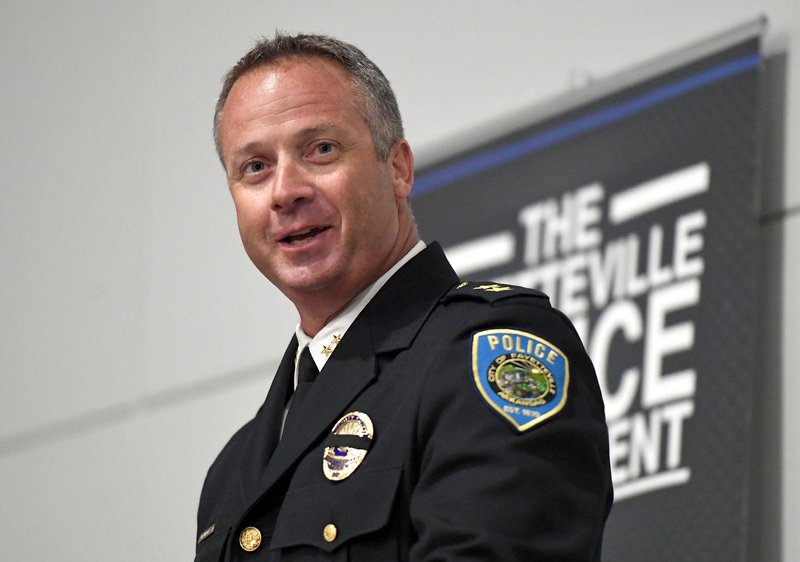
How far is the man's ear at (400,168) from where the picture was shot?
1.76 m

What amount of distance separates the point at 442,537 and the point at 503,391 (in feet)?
0.54

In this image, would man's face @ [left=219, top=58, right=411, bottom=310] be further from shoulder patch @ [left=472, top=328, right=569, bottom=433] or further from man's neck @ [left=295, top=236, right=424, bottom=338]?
shoulder patch @ [left=472, top=328, right=569, bottom=433]

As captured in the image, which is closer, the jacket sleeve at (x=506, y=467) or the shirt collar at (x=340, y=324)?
the jacket sleeve at (x=506, y=467)

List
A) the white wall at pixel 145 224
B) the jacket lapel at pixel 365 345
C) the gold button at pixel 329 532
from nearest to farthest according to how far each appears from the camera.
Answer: the gold button at pixel 329 532
the jacket lapel at pixel 365 345
the white wall at pixel 145 224

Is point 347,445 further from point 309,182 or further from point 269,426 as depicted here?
point 309,182

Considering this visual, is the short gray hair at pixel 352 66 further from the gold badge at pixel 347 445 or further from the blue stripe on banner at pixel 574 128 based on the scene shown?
the blue stripe on banner at pixel 574 128

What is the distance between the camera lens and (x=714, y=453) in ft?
8.02

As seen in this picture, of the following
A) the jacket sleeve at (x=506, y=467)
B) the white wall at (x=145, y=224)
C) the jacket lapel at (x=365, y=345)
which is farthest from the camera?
the white wall at (x=145, y=224)

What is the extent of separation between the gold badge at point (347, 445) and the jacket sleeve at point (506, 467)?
8cm

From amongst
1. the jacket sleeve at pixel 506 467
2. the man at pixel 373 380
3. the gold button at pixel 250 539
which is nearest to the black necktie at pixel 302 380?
the man at pixel 373 380

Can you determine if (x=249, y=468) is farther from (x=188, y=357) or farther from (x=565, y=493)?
(x=188, y=357)

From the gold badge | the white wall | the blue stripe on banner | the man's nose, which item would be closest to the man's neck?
the man's nose

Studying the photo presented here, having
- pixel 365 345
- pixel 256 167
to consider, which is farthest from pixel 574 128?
pixel 365 345

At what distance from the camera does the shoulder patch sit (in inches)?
49.8
